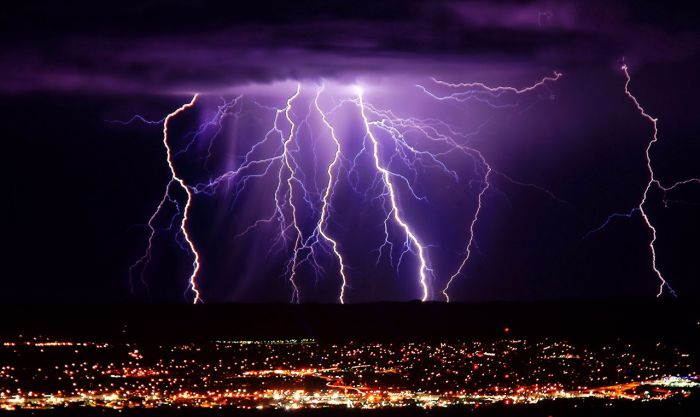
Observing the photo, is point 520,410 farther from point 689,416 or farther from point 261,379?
point 261,379

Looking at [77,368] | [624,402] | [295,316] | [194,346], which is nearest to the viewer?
[624,402]

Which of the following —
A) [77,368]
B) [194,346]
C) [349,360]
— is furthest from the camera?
[194,346]

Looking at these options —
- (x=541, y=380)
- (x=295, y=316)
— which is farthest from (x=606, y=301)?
(x=541, y=380)

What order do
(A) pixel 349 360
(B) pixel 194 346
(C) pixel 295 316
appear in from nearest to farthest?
1. (A) pixel 349 360
2. (B) pixel 194 346
3. (C) pixel 295 316

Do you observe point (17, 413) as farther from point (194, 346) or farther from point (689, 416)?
point (194, 346)

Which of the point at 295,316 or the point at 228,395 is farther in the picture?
the point at 295,316

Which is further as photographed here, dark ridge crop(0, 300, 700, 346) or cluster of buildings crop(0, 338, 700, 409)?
dark ridge crop(0, 300, 700, 346)

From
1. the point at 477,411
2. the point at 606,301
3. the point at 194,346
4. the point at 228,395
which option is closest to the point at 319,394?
the point at 228,395

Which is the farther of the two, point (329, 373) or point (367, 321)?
point (367, 321)

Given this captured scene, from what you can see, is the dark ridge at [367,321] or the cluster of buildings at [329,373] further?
the dark ridge at [367,321]

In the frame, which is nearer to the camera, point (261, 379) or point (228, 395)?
point (228, 395)
